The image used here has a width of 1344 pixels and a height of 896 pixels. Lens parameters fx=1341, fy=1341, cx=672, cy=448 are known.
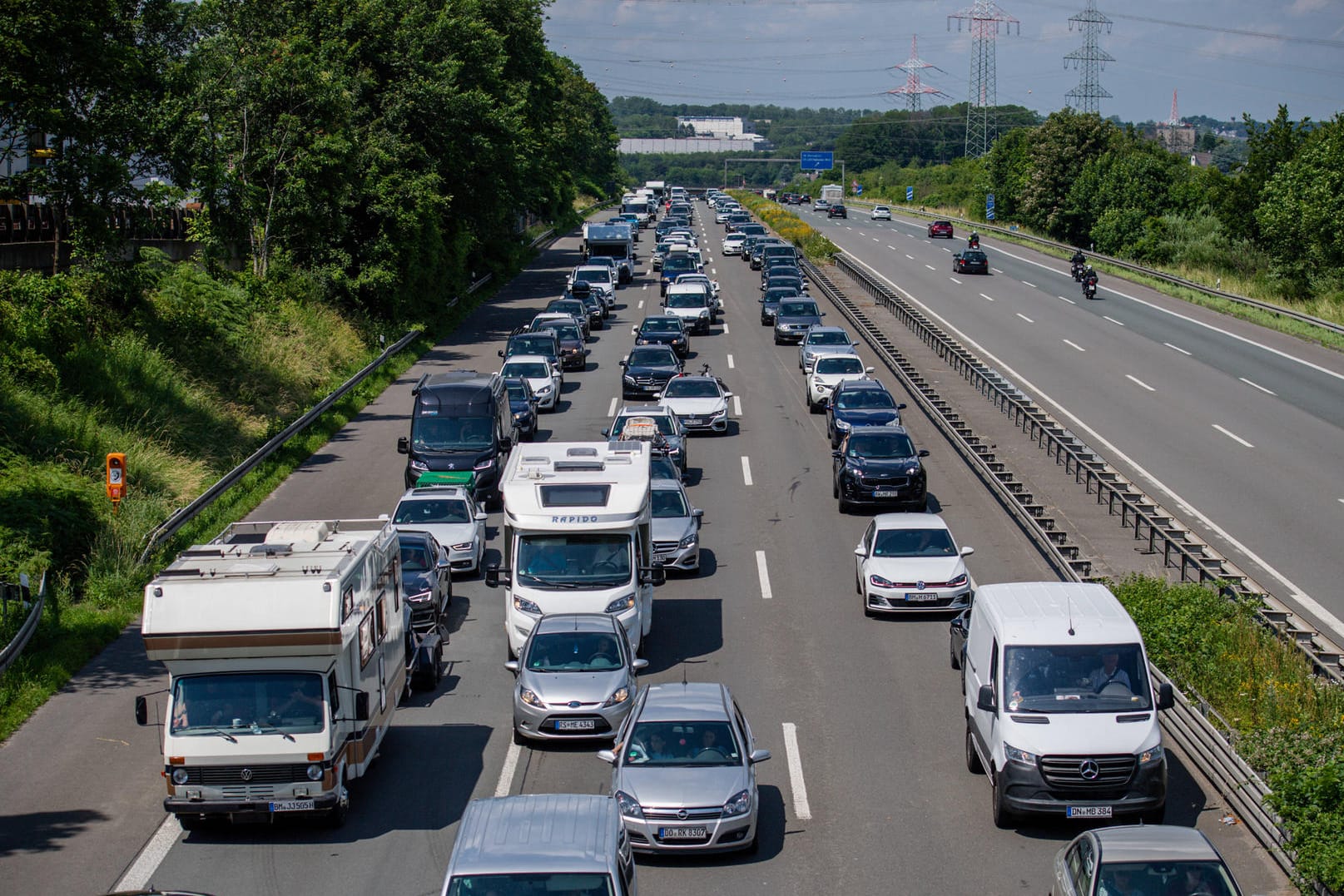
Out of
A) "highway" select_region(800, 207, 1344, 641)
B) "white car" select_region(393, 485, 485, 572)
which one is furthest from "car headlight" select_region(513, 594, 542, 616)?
"highway" select_region(800, 207, 1344, 641)

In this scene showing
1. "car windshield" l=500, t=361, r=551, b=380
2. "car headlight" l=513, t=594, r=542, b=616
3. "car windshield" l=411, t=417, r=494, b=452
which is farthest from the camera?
"car windshield" l=500, t=361, r=551, b=380

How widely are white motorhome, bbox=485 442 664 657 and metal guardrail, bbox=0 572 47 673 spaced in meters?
6.89

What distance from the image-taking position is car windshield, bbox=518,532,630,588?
19.9m

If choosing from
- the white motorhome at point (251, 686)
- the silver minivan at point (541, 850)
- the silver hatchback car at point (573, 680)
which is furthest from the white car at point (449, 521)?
the silver minivan at point (541, 850)

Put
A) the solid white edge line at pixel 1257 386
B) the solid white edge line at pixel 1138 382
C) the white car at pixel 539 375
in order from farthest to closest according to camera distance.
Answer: the solid white edge line at pixel 1138 382, the solid white edge line at pixel 1257 386, the white car at pixel 539 375

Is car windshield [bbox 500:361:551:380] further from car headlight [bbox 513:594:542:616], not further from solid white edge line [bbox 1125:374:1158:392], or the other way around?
car headlight [bbox 513:594:542:616]

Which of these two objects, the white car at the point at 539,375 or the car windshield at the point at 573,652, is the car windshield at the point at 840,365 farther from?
the car windshield at the point at 573,652

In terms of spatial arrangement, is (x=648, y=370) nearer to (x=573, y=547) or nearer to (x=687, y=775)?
(x=573, y=547)

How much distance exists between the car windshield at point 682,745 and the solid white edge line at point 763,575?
9189 millimetres

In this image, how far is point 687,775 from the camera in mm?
14203

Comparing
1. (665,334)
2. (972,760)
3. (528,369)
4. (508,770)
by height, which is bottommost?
(508,770)

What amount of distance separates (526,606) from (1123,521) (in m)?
13.0

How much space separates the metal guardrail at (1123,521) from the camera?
48.5 ft

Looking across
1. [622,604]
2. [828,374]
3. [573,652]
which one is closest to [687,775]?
[573,652]
